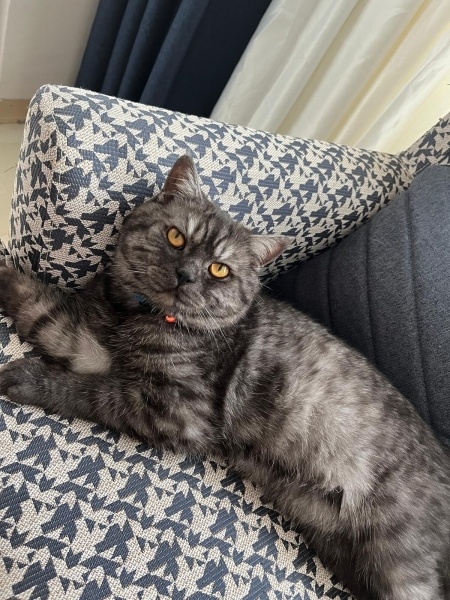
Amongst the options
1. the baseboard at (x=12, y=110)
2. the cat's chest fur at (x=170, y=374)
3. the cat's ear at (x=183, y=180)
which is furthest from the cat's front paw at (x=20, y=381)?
the baseboard at (x=12, y=110)

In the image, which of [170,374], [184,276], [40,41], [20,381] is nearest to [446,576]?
[170,374]

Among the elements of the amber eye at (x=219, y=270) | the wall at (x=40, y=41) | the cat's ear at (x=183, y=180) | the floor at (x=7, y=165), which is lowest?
the floor at (x=7, y=165)

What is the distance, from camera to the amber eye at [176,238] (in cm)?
105

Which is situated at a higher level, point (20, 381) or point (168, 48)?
point (168, 48)

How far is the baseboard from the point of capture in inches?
83.4

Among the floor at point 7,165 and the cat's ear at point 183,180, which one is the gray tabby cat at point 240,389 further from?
the floor at point 7,165

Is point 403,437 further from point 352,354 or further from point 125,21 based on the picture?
point 125,21

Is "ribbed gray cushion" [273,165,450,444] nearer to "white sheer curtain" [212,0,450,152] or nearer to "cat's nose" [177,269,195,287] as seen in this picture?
"cat's nose" [177,269,195,287]

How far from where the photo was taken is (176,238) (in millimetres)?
1052

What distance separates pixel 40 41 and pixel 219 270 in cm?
150

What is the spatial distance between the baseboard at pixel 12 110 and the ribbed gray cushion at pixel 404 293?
161 centimetres

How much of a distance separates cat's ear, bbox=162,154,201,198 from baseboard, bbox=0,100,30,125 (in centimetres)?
149

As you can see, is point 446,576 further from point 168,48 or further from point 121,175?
point 168,48

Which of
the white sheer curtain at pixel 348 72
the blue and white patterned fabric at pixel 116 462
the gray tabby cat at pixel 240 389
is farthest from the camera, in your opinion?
the white sheer curtain at pixel 348 72
